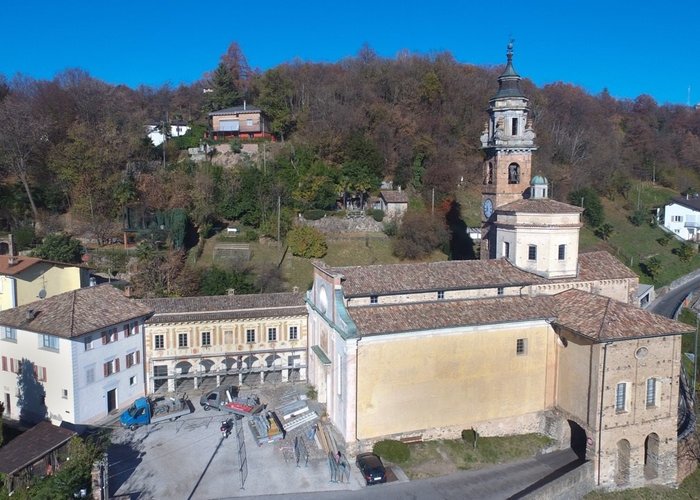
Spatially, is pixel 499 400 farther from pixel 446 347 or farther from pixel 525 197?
pixel 525 197

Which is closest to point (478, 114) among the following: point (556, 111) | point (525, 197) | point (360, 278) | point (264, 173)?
point (556, 111)

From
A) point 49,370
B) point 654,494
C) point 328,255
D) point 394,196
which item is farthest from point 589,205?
point 49,370

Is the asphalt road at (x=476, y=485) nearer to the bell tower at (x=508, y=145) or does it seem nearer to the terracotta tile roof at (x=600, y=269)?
the terracotta tile roof at (x=600, y=269)

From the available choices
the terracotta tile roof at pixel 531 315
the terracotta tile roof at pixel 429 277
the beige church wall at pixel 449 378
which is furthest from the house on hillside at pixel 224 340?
the beige church wall at pixel 449 378

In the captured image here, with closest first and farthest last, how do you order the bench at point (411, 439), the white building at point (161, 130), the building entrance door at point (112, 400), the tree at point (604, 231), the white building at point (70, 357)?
the bench at point (411, 439) → the white building at point (70, 357) → the building entrance door at point (112, 400) → the tree at point (604, 231) → the white building at point (161, 130)

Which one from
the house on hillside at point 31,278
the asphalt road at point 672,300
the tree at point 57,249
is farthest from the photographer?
the asphalt road at point 672,300

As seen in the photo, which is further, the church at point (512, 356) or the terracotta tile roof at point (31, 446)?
the church at point (512, 356)

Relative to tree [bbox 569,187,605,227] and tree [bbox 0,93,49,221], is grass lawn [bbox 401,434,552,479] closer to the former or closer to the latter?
tree [bbox 0,93,49,221]
